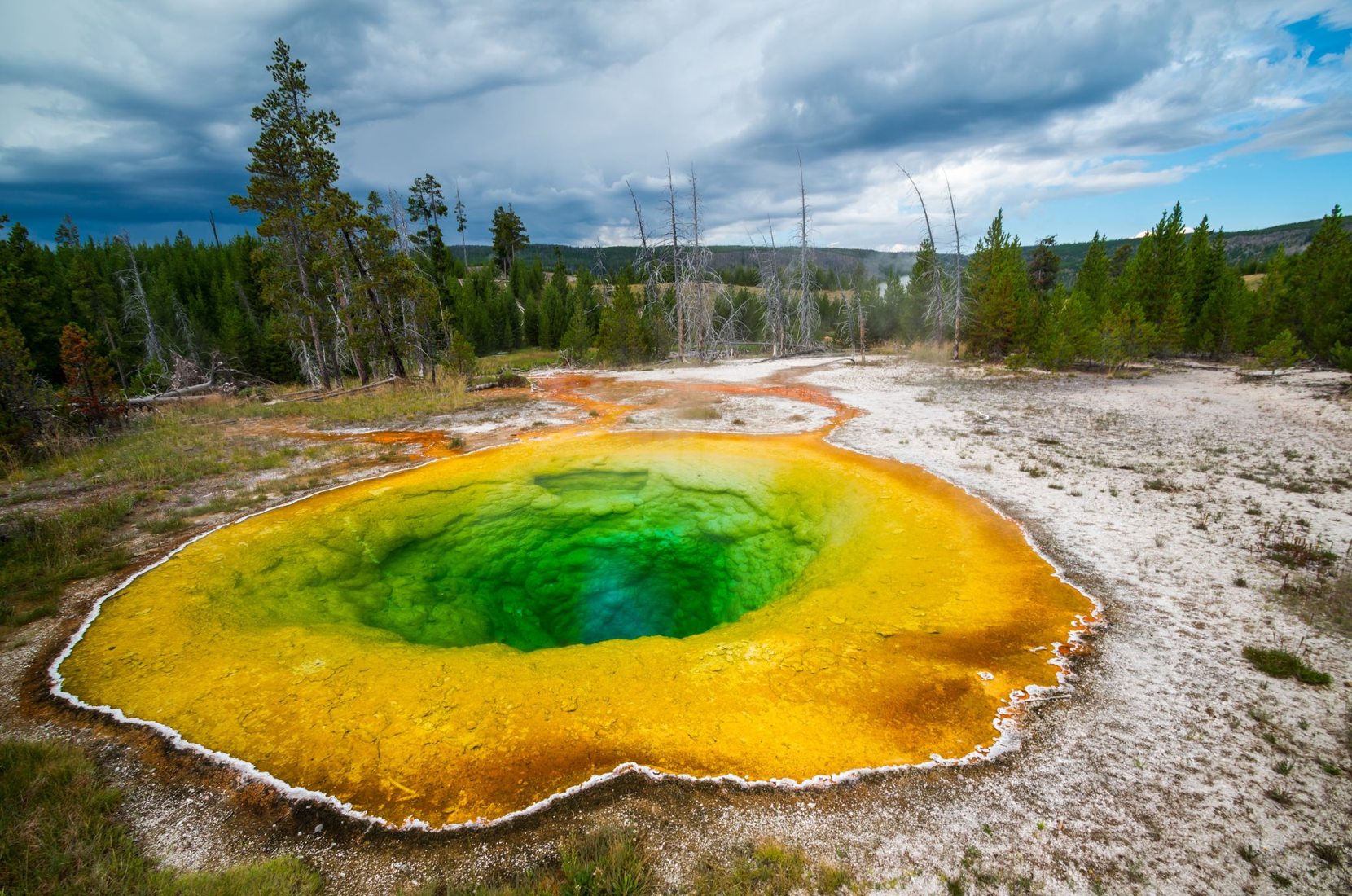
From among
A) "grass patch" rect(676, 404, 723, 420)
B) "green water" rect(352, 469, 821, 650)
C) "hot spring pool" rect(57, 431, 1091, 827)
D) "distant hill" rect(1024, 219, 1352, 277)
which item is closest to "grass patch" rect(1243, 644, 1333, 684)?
"hot spring pool" rect(57, 431, 1091, 827)

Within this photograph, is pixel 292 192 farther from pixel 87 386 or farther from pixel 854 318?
pixel 854 318

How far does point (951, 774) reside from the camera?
154 inches

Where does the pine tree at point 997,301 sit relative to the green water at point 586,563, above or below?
above

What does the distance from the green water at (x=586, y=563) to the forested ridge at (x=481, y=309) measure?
1160 centimetres

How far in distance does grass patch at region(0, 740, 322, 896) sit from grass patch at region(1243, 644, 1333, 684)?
7611 millimetres

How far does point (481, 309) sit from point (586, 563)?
42585 mm

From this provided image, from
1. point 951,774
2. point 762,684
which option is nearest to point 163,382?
point 762,684

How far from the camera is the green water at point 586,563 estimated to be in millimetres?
8047

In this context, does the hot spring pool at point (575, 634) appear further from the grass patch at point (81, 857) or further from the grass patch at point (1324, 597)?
the grass patch at point (1324, 597)

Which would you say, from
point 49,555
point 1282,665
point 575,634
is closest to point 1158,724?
point 1282,665

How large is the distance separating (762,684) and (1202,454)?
11.8 meters

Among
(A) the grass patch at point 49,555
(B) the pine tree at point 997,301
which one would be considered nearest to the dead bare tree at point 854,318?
(B) the pine tree at point 997,301

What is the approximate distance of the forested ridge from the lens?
20.2 m

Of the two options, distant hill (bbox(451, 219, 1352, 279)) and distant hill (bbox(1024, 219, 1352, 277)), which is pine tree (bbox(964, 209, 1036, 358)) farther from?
distant hill (bbox(1024, 219, 1352, 277))
